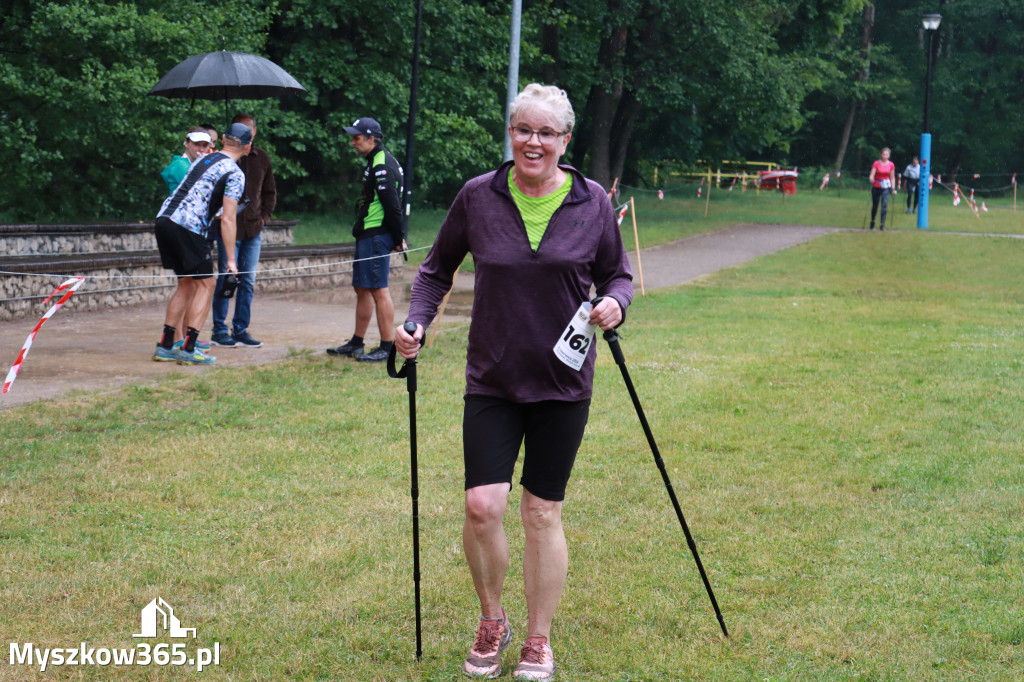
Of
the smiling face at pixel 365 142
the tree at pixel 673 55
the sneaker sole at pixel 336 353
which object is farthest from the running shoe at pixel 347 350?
the tree at pixel 673 55

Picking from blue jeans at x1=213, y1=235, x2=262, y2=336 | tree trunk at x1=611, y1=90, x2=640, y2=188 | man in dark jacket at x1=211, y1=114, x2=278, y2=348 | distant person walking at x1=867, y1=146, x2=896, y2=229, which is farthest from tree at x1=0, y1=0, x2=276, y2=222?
tree trunk at x1=611, y1=90, x2=640, y2=188

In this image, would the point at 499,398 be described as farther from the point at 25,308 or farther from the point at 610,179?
the point at 610,179

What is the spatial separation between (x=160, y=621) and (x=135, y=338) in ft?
22.1

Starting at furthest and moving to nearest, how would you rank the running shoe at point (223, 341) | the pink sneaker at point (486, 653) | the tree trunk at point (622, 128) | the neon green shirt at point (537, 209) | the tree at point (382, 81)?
1. the tree trunk at point (622, 128)
2. the tree at point (382, 81)
3. the running shoe at point (223, 341)
4. the pink sneaker at point (486, 653)
5. the neon green shirt at point (537, 209)

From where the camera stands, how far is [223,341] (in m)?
10.4

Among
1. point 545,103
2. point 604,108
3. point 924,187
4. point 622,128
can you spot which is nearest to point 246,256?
point 545,103

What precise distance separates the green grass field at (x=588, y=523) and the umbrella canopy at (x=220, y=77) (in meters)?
3.37

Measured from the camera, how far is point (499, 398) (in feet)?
12.6

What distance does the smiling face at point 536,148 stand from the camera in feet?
12.1

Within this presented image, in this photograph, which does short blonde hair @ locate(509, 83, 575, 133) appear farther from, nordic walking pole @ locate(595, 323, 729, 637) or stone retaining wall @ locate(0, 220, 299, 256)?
stone retaining wall @ locate(0, 220, 299, 256)

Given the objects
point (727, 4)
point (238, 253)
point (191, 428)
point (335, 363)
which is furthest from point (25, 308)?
point (727, 4)

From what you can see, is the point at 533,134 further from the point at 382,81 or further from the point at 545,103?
the point at 382,81

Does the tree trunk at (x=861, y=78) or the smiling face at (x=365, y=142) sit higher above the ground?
the tree trunk at (x=861, y=78)

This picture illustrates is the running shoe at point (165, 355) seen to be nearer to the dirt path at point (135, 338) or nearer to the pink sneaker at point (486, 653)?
the dirt path at point (135, 338)
